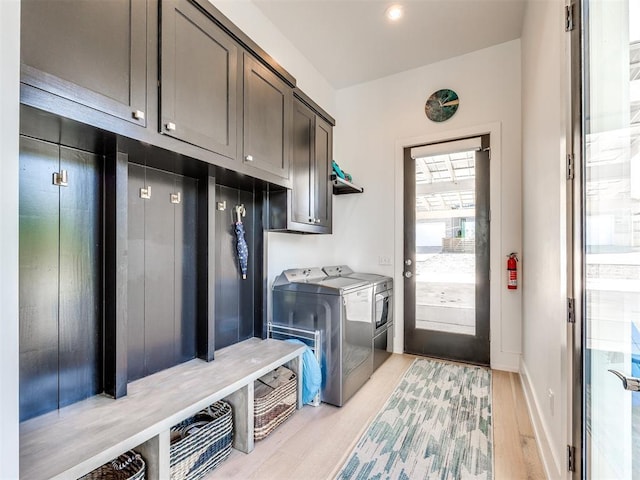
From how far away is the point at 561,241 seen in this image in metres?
1.40

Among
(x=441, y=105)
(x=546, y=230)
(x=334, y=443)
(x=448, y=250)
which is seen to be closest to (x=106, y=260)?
(x=334, y=443)

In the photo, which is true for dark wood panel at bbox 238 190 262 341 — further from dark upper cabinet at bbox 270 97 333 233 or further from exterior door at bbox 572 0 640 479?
exterior door at bbox 572 0 640 479

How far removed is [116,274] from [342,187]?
2.57 m

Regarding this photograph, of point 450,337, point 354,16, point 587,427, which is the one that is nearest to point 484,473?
point 587,427

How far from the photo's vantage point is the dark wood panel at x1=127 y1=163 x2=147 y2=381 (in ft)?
5.31

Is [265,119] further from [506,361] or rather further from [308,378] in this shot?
[506,361]

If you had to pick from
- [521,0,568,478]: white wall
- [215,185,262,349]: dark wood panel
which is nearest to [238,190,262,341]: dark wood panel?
[215,185,262,349]: dark wood panel

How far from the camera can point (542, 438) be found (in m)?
1.77

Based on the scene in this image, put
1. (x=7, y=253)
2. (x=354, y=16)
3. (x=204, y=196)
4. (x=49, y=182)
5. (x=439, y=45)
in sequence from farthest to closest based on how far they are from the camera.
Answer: (x=439, y=45)
(x=354, y=16)
(x=204, y=196)
(x=49, y=182)
(x=7, y=253)

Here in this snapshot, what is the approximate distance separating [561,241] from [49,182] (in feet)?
7.55

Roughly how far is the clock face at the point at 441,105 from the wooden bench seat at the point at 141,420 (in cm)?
299

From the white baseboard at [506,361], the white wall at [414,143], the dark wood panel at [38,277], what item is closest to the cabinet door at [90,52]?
the dark wood panel at [38,277]

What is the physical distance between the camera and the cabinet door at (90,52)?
982 millimetres

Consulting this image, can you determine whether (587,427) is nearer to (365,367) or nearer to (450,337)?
(365,367)
